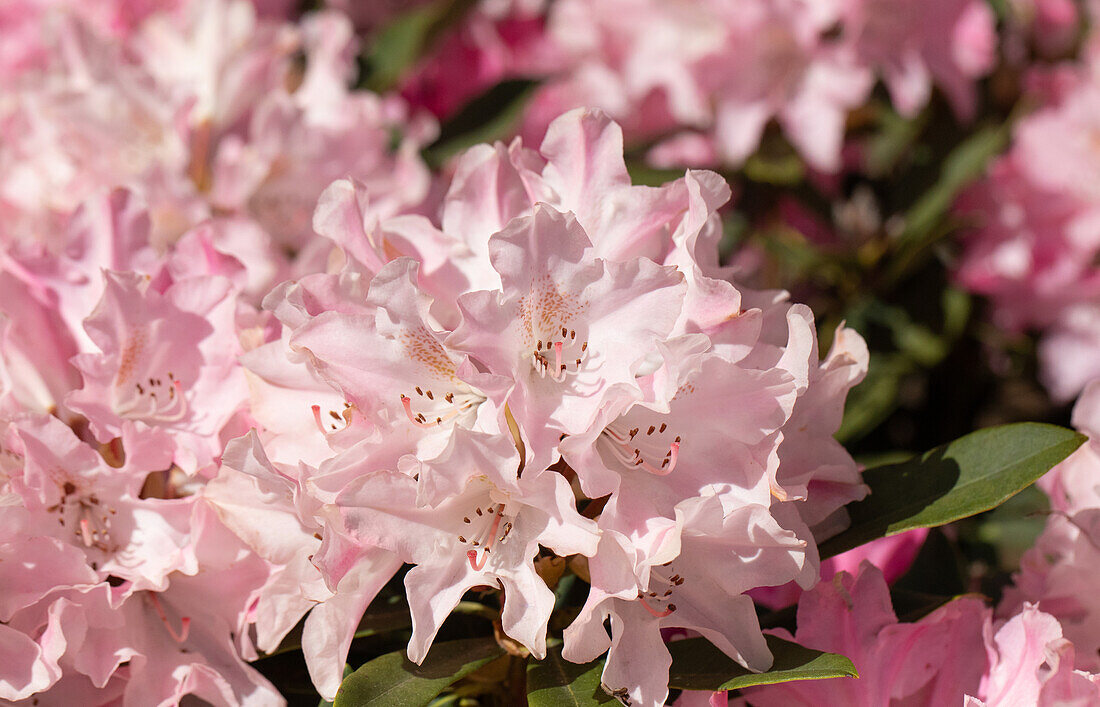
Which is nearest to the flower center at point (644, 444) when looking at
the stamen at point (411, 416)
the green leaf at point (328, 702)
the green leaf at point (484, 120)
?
the stamen at point (411, 416)

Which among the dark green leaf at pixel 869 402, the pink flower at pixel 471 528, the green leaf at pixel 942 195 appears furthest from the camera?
the green leaf at pixel 942 195

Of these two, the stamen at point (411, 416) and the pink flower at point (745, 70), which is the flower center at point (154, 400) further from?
the pink flower at point (745, 70)

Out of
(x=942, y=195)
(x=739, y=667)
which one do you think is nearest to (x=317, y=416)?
(x=739, y=667)

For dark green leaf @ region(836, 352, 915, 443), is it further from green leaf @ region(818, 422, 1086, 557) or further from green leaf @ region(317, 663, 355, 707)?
green leaf @ region(317, 663, 355, 707)

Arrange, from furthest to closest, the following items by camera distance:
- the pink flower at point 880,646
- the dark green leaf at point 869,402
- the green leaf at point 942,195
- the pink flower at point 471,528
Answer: the green leaf at point 942,195, the dark green leaf at point 869,402, the pink flower at point 880,646, the pink flower at point 471,528

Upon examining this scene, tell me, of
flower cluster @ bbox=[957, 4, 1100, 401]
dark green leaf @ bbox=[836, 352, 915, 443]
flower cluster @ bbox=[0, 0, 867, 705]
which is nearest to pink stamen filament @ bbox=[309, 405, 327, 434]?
flower cluster @ bbox=[0, 0, 867, 705]

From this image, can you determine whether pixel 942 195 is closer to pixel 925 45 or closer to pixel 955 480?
pixel 925 45
